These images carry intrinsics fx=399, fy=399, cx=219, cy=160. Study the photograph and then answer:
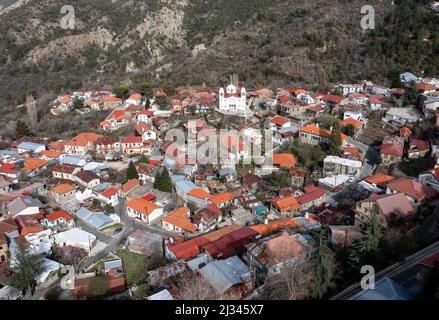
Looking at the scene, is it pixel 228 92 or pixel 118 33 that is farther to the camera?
pixel 118 33

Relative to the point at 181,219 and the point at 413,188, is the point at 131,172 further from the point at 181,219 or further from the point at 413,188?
the point at 413,188

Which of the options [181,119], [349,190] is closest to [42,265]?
[349,190]


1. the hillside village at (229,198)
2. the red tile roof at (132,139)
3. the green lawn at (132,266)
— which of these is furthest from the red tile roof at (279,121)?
the green lawn at (132,266)

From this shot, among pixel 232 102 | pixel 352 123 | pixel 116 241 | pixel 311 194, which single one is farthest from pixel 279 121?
pixel 116 241

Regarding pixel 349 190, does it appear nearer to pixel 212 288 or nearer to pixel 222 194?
pixel 222 194

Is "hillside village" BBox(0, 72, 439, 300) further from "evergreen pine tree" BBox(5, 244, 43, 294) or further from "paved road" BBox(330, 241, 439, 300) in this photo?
"paved road" BBox(330, 241, 439, 300)

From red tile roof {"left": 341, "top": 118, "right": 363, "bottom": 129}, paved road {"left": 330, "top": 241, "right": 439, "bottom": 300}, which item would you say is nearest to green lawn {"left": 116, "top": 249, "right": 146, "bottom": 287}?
paved road {"left": 330, "top": 241, "right": 439, "bottom": 300}

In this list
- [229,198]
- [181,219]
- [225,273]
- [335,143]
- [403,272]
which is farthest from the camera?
[335,143]
